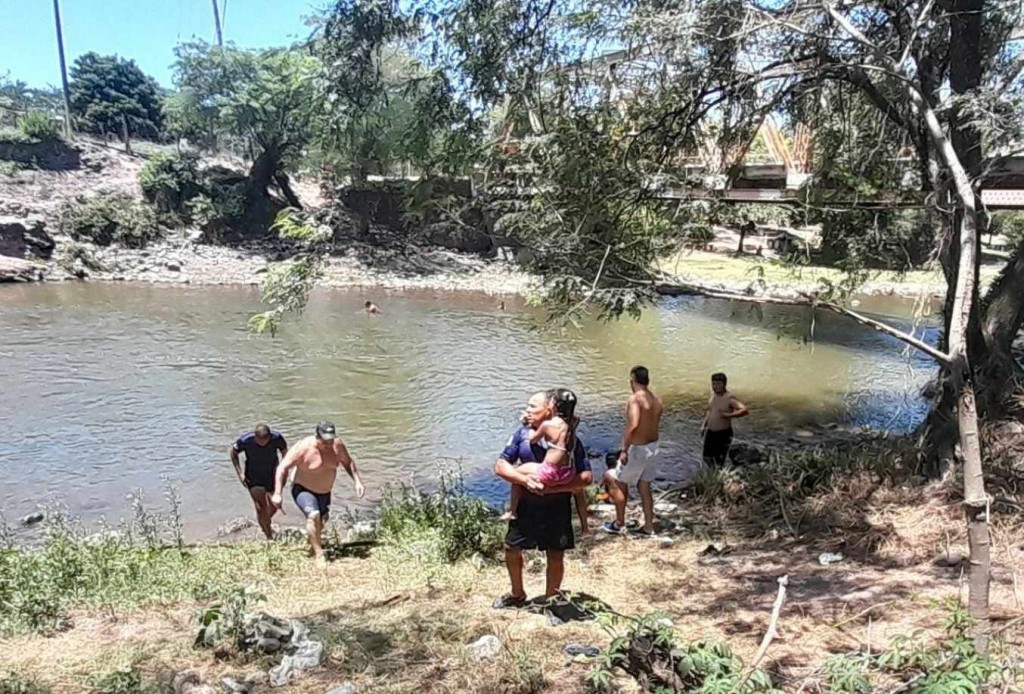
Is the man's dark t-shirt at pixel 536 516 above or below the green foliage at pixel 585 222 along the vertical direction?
below

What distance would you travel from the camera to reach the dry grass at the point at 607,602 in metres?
4.13

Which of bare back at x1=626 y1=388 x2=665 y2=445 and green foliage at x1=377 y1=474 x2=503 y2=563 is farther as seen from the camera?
bare back at x1=626 y1=388 x2=665 y2=445

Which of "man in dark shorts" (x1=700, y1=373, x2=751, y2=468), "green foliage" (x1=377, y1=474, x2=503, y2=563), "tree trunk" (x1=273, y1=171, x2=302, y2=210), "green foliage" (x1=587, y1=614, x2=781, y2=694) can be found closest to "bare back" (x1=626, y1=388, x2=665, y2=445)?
"green foliage" (x1=377, y1=474, x2=503, y2=563)

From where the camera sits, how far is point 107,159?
38.2m

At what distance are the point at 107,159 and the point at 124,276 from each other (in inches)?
437

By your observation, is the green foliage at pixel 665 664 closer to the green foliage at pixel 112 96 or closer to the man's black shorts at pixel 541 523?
the man's black shorts at pixel 541 523

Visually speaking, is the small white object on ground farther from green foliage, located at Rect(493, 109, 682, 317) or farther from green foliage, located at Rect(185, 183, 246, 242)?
green foliage, located at Rect(185, 183, 246, 242)

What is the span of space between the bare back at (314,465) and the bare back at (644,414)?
9.46 feet

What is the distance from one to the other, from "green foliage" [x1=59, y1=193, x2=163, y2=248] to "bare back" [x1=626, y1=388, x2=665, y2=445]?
31.2 meters

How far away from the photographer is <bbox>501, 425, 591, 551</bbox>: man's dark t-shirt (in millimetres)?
4914

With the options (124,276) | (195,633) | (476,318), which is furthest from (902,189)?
(124,276)

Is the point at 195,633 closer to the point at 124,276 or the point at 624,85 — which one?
the point at 624,85

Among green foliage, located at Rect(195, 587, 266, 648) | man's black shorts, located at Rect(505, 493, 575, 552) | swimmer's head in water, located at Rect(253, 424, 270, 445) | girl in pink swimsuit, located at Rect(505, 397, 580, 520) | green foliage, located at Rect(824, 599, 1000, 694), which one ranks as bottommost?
green foliage, located at Rect(195, 587, 266, 648)

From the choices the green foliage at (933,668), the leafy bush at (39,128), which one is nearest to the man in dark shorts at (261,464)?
the green foliage at (933,668)
